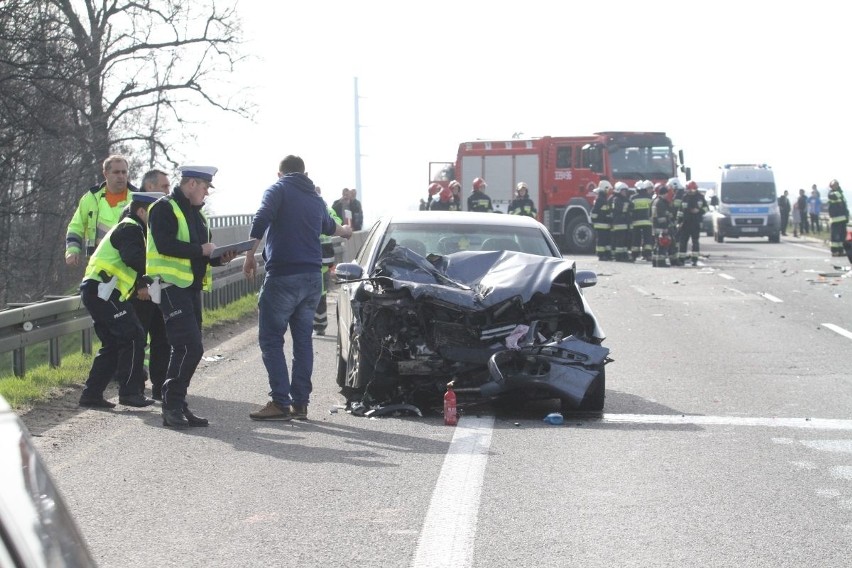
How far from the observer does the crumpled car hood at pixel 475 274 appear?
29.0ft

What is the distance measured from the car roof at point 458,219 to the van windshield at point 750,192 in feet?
112

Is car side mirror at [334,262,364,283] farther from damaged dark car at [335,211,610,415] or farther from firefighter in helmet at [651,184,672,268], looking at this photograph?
firefighter in helmet at [651,184,672,268]

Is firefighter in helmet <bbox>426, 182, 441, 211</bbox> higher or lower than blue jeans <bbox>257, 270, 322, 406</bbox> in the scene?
higher

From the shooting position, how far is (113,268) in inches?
373

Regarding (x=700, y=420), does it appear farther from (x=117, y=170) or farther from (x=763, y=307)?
(x=763, y=307)

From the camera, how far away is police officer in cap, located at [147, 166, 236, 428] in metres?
8.45

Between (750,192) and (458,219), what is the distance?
34673 mm

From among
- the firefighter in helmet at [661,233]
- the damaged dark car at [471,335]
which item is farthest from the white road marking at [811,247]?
the damaged dark car at [471,335]

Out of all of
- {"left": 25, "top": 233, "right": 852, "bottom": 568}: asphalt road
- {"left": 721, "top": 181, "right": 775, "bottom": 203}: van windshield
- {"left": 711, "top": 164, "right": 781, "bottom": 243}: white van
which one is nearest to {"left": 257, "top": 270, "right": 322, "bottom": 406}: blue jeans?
{"left": 25, "top": 233, "right": 852, "bottom": 568}: asphalt road

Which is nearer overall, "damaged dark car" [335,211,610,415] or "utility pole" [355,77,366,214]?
"damaged dark car" [335,211,610,415]

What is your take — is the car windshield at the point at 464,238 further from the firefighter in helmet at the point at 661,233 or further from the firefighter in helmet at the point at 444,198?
the firefighter in helmet at the point at 661,233

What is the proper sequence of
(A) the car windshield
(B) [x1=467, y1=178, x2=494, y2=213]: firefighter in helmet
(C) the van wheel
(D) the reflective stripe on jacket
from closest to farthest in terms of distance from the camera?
(C) the van wheel, (A) the car windshield, (D) the reflective stripe on jacket, (B) [x1=467, y1=178, x2=494, y2=213]: firefighter in helmet

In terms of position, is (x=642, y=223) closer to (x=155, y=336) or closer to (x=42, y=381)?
(x=155, y=336)

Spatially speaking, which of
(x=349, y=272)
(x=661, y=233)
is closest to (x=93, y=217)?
(x=349, y=272)
